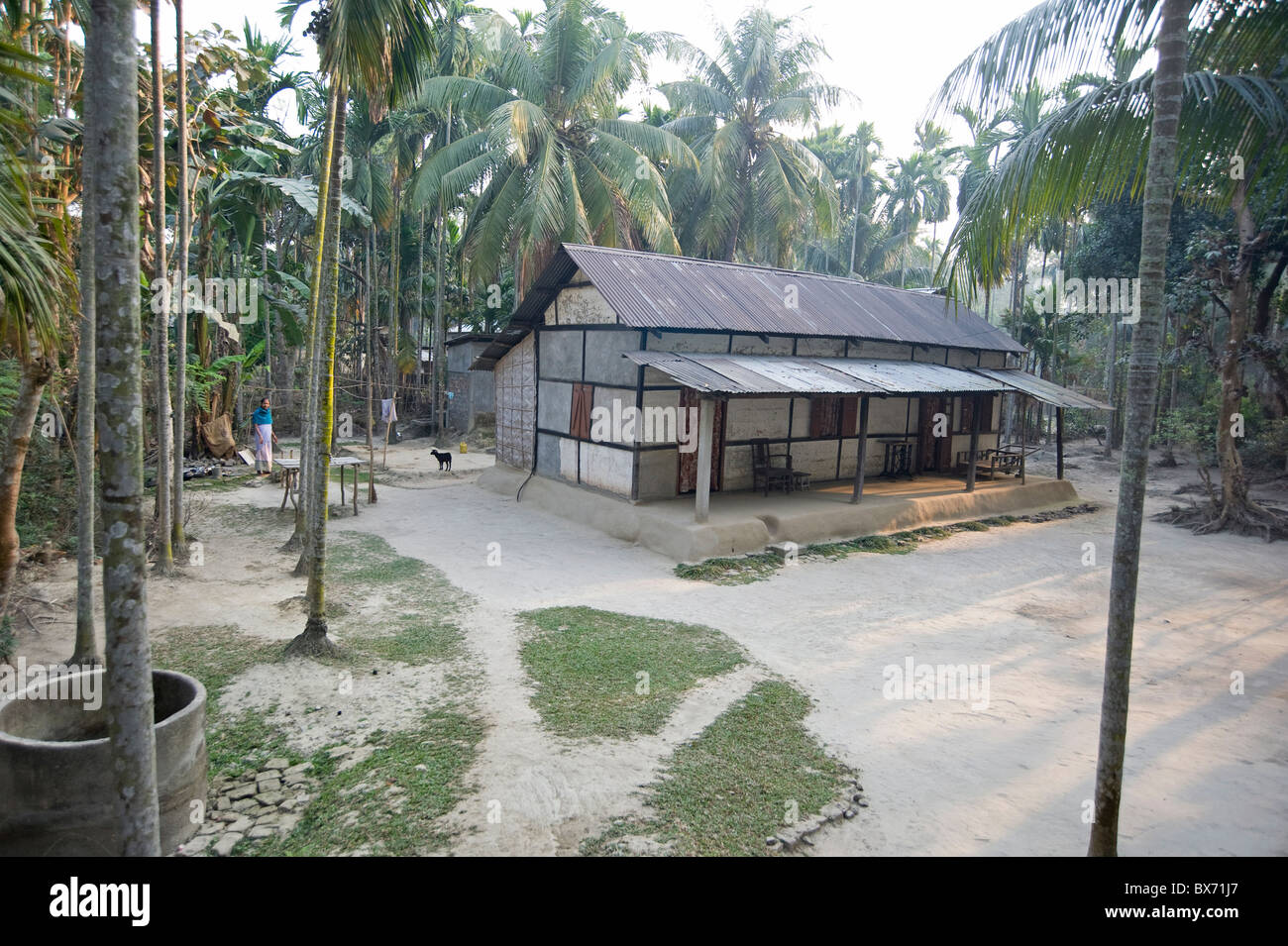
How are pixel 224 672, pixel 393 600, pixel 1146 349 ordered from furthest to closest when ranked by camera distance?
1. pixel 393 600
2. pixel 224 672
3. pixel 1146 349

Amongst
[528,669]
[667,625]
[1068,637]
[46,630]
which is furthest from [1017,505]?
[46,630]

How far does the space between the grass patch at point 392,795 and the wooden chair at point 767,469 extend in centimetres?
920

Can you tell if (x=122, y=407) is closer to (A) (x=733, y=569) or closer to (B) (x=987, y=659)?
(B) (x=987, y=659)

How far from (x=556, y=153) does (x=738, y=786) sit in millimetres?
18162

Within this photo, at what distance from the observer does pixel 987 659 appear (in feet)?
26.1

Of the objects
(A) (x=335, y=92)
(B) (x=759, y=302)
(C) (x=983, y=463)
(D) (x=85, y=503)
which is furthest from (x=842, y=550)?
(D) (x=85, y=503)

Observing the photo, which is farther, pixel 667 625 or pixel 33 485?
pixel 33 485

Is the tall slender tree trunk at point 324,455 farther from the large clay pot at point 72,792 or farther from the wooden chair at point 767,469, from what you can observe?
the wooden chair at point 767,469

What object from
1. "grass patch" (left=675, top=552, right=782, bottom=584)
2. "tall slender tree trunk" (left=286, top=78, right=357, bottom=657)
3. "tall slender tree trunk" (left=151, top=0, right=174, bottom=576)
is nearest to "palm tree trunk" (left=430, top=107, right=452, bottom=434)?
"tall slender tree trunk" (left=151, top=0, right=174, bottom=576)

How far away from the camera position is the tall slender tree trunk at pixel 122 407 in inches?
108

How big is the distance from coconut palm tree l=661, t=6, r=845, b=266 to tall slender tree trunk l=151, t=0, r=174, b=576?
1679 centimetres
